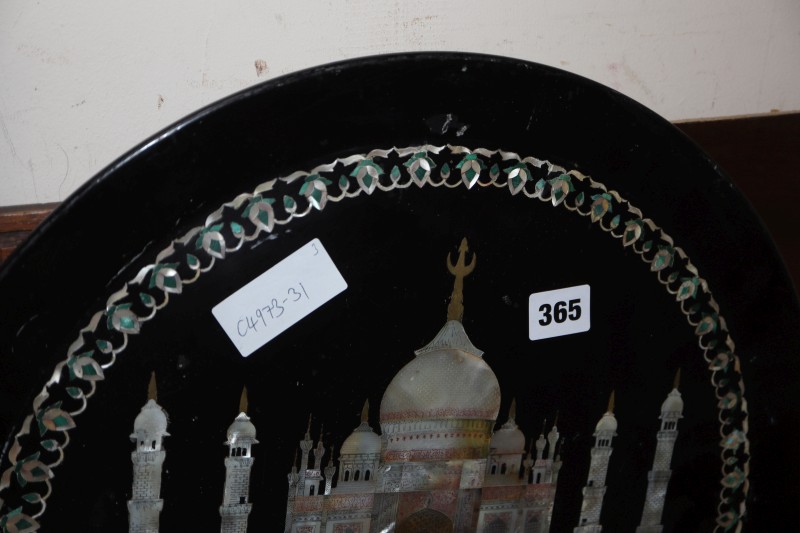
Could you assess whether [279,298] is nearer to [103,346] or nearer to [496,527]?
[103,346]

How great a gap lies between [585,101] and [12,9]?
0.55 m

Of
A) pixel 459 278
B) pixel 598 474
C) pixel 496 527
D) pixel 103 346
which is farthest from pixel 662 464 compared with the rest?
pixel 103 346

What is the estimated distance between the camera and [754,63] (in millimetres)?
1191

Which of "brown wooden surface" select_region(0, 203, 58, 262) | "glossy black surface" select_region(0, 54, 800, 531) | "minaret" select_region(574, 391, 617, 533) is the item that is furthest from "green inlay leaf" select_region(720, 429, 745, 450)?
"brown wooden surface" select_region(0, 203, 58, 262)

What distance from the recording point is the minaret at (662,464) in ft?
2.82

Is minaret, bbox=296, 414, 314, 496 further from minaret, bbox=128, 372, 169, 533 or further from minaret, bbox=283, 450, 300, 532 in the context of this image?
minaret, bbox=128, 372, 169, 533

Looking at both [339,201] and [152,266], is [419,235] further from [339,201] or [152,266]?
[152,266]

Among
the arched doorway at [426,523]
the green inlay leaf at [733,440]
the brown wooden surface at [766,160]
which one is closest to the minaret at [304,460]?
the arched doorway at [426,523]

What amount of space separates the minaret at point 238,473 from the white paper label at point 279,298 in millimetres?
49

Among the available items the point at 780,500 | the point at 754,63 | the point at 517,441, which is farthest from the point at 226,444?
the point at 754,63

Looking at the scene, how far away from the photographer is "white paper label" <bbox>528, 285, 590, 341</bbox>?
784 mm

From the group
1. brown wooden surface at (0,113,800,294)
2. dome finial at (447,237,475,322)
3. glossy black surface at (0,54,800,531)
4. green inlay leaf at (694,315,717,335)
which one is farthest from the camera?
brown wooden surface at (0,113,800,294)

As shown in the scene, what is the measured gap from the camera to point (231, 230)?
0.67 metres

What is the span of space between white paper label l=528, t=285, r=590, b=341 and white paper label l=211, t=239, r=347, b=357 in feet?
0.58
